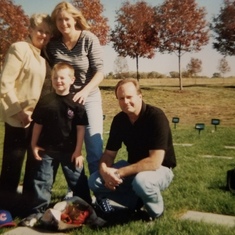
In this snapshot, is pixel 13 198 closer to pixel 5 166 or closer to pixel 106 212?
pixel 5 166

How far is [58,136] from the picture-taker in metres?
2.30

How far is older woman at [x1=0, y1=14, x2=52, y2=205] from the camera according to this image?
226 cm

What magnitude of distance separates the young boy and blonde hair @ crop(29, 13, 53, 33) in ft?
1.08

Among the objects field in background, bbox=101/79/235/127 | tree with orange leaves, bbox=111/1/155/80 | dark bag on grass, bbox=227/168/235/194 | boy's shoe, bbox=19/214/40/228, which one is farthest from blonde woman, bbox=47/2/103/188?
field in background, bbox=101/79/235/127

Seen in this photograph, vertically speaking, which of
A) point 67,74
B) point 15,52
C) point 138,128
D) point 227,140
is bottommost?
point 227,140

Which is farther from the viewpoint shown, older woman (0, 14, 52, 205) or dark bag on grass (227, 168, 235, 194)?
dark bag on grass (227, 168, 235, 194)

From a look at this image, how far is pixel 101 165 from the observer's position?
89.5 inches

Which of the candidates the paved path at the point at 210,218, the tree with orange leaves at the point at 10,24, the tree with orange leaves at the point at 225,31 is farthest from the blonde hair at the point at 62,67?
the tree with orange leaves at the point at 225,31

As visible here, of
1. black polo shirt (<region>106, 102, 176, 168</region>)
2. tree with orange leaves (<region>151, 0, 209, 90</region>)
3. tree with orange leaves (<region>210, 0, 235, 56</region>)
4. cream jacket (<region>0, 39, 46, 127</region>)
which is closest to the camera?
black polo shirt (<region>106, 102, 176, 168</region>)

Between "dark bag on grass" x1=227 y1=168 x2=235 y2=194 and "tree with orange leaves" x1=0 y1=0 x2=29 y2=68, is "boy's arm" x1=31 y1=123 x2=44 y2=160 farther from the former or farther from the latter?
"tree with orange leaves" x1=0 y1=0 x2=29 y2=68

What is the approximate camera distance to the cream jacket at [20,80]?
2.25 metres

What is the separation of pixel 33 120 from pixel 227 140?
395 centimetres

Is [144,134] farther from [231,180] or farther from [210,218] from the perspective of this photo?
[231,180]

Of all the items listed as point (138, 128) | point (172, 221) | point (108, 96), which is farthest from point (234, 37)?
point (108, 96)
